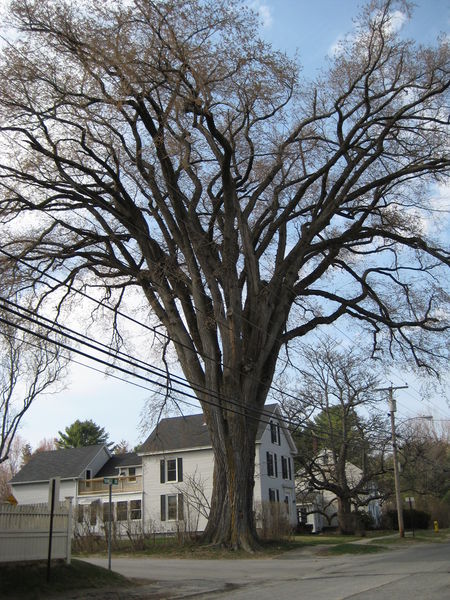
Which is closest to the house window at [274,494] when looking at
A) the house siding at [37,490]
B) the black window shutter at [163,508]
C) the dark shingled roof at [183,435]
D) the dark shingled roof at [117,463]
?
the dark shingled roof at [183,435]

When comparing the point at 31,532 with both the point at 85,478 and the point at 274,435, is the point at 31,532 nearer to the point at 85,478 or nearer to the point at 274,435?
the point at 274,435

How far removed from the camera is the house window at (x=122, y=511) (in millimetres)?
40894

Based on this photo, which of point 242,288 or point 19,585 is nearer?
point 19,585

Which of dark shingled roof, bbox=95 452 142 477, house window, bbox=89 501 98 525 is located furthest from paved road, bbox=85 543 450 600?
dark shingled roof, bbox=95 452 142 477

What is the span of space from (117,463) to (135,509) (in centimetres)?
651

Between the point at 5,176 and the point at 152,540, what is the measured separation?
1397 cm

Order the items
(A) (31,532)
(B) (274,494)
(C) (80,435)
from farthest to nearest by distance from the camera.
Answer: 1. (C) (80,435)
2. (B) (274,494)
3. (A) (31,532)

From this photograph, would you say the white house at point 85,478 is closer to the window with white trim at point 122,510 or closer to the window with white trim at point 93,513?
the window with white trim at point 122,510

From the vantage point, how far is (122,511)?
41.2 meters

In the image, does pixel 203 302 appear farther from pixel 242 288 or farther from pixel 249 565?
pixel 249 565

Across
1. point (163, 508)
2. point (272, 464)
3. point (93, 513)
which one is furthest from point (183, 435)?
point (93, 513)

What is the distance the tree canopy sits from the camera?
7156 cm

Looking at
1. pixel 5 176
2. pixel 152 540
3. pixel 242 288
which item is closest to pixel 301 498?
pixel 152 540

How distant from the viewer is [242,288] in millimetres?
22375
